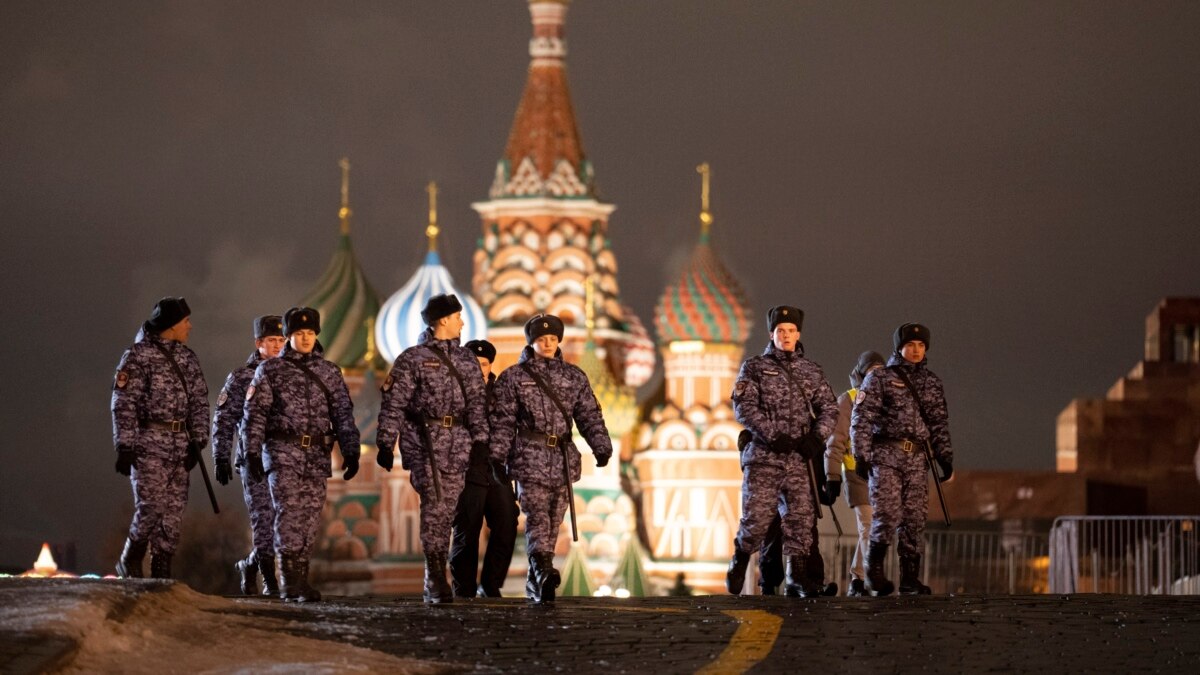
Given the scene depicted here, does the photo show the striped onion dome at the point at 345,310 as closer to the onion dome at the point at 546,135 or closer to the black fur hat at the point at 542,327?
the onion dome at the point at 546,135

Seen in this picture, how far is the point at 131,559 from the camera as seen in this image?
54.8 ft

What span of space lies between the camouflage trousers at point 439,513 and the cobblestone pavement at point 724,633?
426 mm

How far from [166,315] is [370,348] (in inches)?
3320

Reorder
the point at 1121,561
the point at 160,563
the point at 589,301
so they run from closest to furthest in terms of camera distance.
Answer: the point at 160,563
the point at 1121,561
the point at 589,301

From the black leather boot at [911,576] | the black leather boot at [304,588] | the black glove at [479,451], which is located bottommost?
the black leather boot at [304,588]

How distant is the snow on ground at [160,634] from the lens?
12.5 m

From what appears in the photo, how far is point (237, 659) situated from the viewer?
12.8 m

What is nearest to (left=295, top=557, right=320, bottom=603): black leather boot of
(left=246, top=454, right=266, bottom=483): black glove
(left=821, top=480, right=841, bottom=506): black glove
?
(left=246, top=454, right=266, bottom=483): black glove

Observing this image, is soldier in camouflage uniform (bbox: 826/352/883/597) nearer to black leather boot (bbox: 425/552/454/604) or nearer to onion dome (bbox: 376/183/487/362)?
black leather boot (bbox: 425/552/454/604)

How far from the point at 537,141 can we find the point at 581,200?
11.3 ft

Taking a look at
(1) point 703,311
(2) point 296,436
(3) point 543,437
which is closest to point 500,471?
(3) point 543,437

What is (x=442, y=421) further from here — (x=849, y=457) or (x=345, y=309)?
(x=345, y=309)

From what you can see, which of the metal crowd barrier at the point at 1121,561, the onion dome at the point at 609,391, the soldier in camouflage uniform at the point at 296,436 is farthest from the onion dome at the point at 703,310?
the soldier in camouflage uniform at the point at 296,436

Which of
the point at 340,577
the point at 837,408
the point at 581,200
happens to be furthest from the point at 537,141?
the point at 837,408
